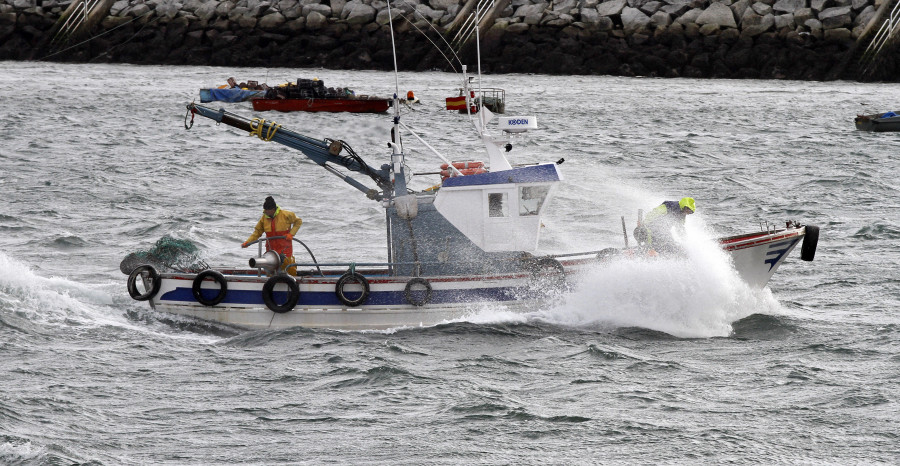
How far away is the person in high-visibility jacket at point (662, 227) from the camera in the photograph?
1589 cm

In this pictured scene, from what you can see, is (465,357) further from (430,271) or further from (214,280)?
(214,280)

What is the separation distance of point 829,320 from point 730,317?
1.62 m

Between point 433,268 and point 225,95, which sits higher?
point 225,95

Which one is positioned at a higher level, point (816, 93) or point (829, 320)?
point (816, 93)

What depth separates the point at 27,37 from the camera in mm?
67562

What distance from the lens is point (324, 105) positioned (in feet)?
146

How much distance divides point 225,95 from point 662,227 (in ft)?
114

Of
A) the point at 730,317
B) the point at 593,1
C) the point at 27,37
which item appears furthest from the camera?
the point at 27,37

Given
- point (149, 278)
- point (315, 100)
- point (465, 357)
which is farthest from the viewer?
point (315, 100)

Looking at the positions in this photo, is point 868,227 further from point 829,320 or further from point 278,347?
point 278,347

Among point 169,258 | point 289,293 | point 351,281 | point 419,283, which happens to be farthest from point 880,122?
point 169,258

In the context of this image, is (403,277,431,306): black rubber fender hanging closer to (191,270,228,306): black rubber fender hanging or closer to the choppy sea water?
the choppy sea water

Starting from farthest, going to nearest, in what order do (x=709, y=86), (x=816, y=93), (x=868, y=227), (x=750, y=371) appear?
(x=709, y=86), (x=816, y=93), (x=868, y=227), (x=750, y=371)

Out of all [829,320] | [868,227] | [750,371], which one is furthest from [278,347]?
[868,227]
